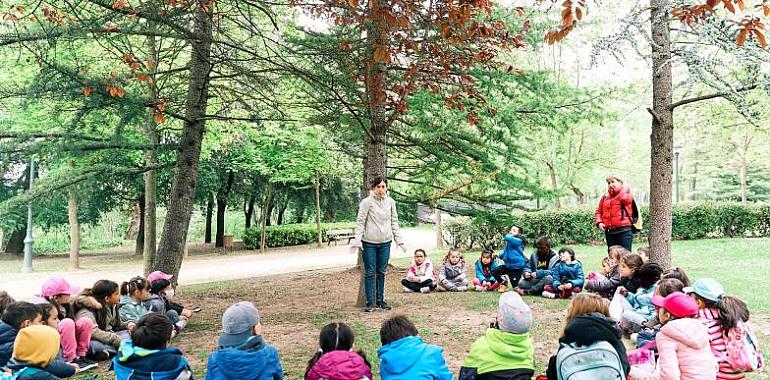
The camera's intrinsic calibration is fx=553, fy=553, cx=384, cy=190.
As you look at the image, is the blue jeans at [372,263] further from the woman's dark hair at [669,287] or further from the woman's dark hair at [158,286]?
the woman's dark hair at [669,287]

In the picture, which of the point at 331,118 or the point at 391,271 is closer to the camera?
the point at 331,118

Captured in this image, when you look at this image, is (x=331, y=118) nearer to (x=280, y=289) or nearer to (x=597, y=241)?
(x=280, y=289)

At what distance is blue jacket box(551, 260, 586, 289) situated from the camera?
25.5 feet

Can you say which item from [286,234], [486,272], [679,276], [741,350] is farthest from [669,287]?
[286,234]

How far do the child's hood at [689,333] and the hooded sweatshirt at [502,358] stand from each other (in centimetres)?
→ 87

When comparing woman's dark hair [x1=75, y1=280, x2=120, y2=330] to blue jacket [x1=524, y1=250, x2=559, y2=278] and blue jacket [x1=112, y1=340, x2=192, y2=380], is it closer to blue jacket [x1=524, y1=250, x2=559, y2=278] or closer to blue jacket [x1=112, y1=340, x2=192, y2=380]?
blue jacket [x1=112, y1=340, x2=192, y2=380]

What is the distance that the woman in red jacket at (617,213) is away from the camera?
7.41 meters

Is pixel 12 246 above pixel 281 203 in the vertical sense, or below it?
below

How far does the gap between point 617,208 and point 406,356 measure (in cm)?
516

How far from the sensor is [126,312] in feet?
18.2

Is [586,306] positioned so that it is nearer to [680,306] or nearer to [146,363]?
[680,306]

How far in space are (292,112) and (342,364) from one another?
909 centimetres

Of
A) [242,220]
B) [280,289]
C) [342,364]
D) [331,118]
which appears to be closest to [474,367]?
[342,364]

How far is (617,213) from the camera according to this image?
7473 mm
